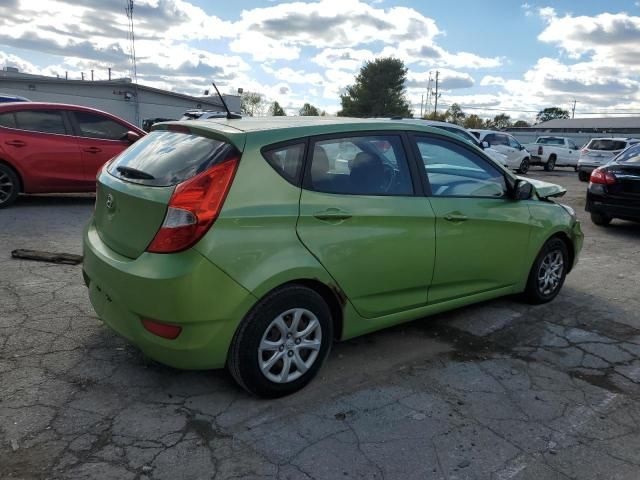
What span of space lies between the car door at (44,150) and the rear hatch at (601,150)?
57.0 feet

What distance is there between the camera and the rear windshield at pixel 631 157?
8.50m

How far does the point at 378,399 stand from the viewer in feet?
10.7

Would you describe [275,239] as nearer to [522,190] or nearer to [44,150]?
[522,190]

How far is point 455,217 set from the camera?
12.9 feet

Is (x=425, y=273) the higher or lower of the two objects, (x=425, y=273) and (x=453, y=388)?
the higher

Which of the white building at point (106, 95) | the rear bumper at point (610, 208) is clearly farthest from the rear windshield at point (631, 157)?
the white building at point (106, 95)

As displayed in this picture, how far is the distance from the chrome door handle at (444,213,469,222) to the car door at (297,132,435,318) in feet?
0.55

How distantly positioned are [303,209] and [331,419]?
1.18 m

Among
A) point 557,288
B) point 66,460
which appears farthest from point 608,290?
point 66,460

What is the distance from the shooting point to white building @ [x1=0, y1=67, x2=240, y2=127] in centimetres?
3108

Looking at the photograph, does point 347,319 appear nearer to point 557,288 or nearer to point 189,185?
point 189,185

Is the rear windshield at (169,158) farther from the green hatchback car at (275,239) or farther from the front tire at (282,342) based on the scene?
the front tire at (282,342)

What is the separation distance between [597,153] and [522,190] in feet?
57.4

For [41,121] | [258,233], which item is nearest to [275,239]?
[258,233]
